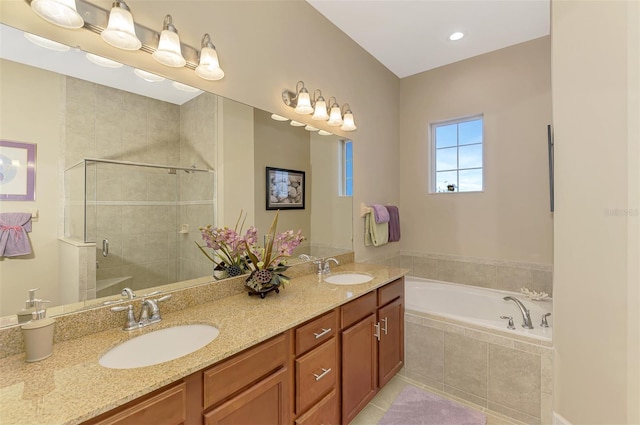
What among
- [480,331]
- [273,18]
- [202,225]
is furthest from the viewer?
[480,331]

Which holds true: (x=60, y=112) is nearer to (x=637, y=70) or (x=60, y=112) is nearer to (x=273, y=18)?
(x=273, y=18)

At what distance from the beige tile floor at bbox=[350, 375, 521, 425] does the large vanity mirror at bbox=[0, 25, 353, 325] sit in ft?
4.73

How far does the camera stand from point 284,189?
2.09 meters

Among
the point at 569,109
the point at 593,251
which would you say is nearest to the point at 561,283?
the point at 593,251

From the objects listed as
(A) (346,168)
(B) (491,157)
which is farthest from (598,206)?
(B) (491,157)

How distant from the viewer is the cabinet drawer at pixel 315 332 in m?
1.35

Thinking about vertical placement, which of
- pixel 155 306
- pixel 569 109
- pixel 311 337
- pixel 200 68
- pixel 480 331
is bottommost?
pixel 480 331

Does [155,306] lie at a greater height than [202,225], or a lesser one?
lesser

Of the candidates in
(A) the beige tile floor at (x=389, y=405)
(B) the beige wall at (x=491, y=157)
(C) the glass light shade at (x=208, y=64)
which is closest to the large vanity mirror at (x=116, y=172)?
(C) the glass light shade at (x=208, y=64)

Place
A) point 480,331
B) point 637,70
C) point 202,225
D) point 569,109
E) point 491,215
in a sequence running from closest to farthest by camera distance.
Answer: point 637,70
point 569,109
point 202,225
point 480,331
point 491,215

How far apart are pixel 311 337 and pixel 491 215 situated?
2.37 m

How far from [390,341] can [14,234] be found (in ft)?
7.10

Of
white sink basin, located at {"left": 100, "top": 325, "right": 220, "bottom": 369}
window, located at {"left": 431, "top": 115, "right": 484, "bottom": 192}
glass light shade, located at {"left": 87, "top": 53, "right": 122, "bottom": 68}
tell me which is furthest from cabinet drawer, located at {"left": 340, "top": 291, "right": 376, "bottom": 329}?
window, located at {"left": 431, "top": 115, "right": 484, "bottom": 192}

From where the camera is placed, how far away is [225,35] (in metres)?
1.64
